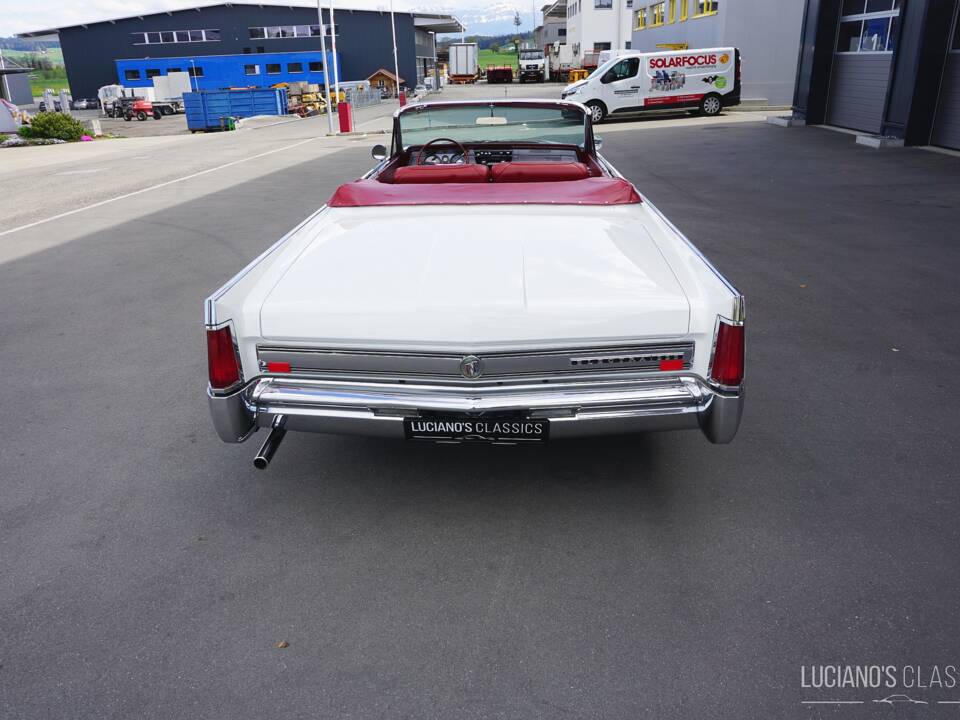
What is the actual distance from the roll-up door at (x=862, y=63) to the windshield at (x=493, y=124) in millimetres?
12578

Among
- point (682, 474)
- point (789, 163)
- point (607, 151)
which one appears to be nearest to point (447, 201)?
point (682, 474)

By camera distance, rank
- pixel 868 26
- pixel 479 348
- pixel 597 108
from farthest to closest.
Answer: pixel 597 108
pixel 868 26
pixel 479 348

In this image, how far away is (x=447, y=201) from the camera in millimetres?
3859

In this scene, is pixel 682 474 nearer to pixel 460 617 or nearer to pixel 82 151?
pixel 460 617

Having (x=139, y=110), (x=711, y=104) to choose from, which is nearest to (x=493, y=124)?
(x=711, y=104)

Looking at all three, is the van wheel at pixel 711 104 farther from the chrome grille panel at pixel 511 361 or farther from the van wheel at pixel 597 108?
the chrome grille panel at pixel 511 361

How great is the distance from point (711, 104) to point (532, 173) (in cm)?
2176

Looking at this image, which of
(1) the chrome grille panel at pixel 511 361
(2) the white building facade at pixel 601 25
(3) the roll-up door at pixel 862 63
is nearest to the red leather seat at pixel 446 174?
(1) the chrome grille panel at pixel 511 361

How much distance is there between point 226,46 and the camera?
192 feet

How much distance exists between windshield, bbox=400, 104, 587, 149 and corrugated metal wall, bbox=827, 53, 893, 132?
41.9 ft

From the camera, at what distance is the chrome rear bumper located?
2857 mm

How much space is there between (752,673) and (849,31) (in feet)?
64.4
